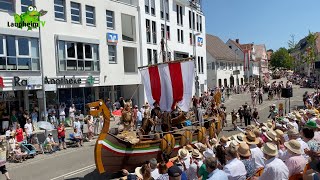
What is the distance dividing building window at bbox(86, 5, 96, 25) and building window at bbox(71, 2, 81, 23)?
94cm

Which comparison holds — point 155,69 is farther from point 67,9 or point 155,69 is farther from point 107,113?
point 67,9

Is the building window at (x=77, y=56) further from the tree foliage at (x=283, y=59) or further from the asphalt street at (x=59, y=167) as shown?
the tree foliage at (x=283, y=59)

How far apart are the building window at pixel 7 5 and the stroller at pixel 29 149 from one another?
8.88 meters

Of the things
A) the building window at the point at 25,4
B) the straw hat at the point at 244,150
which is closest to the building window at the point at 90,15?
the building window at the point at 25,4

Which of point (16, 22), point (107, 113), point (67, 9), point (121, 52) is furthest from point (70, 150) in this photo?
point (121, 52)

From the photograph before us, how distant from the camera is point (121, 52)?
30.4 metres

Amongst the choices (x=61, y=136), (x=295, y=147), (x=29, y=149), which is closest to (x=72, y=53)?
(x=61, y=136)

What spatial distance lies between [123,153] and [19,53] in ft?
42.9

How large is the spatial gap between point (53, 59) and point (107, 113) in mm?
13675

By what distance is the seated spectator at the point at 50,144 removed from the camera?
17281mm

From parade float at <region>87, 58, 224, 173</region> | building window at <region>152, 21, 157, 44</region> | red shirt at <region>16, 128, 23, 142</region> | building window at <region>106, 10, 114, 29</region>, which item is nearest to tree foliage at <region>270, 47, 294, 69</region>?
building window at <region>152, 21, 157, 44</region>

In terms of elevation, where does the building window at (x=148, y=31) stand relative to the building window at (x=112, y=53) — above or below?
above

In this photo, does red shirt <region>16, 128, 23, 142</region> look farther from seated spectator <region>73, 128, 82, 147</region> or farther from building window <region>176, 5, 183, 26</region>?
building window <region>176, 5, 183, 26</region>

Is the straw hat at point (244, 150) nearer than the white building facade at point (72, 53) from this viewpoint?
Yes
